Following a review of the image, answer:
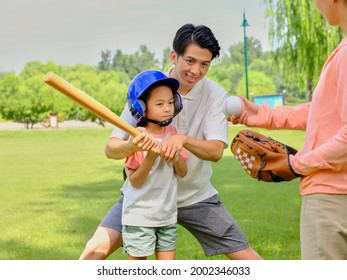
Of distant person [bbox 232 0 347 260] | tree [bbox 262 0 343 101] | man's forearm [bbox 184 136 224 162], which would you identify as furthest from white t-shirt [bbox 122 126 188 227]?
tree [bbox 262 0 343 101]

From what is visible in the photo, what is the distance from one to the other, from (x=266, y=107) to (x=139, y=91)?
17.9 inches

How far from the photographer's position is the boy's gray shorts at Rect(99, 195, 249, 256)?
300cm

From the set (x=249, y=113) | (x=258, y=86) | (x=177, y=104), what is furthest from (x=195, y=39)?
(x=258, y=86)

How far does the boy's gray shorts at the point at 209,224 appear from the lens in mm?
3000

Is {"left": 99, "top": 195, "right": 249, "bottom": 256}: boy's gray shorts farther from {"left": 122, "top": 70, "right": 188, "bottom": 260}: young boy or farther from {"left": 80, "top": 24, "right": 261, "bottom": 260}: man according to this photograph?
{"left": 122, "top": 70, "right": 188, "bottom": 260}: young boy

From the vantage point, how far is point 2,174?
11.1 meters

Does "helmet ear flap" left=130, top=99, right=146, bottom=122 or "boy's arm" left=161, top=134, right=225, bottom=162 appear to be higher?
"helmet ear flap" left=130, top=99, right=146, bottom=122

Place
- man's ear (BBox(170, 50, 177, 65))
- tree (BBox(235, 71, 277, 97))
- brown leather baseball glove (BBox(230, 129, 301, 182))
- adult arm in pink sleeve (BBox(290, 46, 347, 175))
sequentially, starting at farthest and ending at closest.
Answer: tree (BBox(235, 71, 277, 97)), man's ear (BBox(170, 50, 177, 65)), brown leather baseball glove (BBox(230, 129, 301, 182)), adult arm in pink sleeve (BBox(290, 46, 347, 175))

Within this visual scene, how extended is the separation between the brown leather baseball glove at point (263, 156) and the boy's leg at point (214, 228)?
54cm

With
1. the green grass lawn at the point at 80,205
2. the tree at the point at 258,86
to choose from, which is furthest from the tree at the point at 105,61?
the green grass lawn at the point at 80,205

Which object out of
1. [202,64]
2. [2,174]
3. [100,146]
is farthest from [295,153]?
[100,146]

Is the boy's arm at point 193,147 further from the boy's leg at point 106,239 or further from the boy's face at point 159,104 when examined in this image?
the boy's leg at point 106,239

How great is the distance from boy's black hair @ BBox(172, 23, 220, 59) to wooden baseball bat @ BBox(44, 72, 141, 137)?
507 millimetres

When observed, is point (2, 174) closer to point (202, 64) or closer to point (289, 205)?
point (289, 205)
